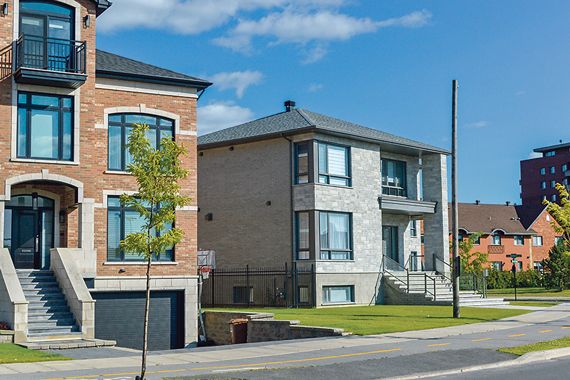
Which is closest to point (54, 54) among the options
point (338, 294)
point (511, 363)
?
point (338, 294)

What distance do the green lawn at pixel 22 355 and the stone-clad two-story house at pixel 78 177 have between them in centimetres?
274

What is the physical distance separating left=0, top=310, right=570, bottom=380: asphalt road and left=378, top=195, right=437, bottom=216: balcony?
54.3 feet

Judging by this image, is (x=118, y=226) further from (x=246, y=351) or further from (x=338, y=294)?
(x=338, y=294)

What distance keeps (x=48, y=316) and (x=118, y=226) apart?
5.49 m

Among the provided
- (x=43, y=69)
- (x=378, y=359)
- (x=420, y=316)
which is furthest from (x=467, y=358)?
(x=43, y=69)

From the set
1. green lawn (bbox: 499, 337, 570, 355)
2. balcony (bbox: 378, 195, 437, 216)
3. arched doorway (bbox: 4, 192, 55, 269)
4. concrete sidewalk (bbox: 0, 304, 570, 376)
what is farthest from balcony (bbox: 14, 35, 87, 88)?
balcony (bbox: 378, 195, 437, 216)

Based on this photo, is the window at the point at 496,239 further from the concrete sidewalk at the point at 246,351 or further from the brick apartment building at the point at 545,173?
the concrete sidewalk at the point at 246,351

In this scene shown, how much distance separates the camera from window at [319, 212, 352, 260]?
3422 centimetres

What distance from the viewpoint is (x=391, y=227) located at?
4016cm

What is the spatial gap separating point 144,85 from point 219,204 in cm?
1118

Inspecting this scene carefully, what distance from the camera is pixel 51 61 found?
2523 centimetres

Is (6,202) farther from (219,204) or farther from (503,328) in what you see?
(503,328)

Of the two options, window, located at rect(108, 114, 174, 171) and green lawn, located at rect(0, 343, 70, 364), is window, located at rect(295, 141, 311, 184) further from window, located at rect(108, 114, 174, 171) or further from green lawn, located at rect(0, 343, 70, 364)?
green lawn, located at rect(0, 343, 70, 364)

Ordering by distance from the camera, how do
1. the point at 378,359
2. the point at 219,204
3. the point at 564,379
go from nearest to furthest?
1. the point at 564,379
2. the point at 378,359
3. the point at 219,204
